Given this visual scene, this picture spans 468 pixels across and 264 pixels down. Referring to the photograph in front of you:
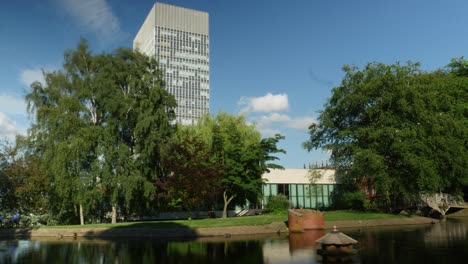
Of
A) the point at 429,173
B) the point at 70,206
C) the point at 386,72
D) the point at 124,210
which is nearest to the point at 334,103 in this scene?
the point at 386,72

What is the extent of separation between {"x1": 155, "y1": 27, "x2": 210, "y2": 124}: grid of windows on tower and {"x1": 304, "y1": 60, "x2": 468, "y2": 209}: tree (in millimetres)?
105250

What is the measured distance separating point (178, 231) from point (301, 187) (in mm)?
31306

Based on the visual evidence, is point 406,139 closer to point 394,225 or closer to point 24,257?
point 394,225

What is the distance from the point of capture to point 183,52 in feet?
501

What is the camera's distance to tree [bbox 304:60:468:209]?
37.2 m

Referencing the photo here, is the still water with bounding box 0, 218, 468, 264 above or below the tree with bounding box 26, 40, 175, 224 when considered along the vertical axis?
below

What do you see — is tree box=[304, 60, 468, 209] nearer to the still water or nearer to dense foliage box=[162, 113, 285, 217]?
dense foliage box=[162, 113, 285, 217]

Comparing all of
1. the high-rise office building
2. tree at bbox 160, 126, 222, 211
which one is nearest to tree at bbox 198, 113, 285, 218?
tree at bbox 160, 126, 222, 211

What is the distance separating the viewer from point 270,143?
144 ft

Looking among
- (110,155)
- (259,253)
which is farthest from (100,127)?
(259,253)

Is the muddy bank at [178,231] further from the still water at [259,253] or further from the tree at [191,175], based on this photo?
the still water at [259,253]

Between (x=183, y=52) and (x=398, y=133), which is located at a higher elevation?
(x=183, y=52)

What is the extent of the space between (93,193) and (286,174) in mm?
28501

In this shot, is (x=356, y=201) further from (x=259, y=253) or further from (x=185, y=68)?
(x=185, y=68)
